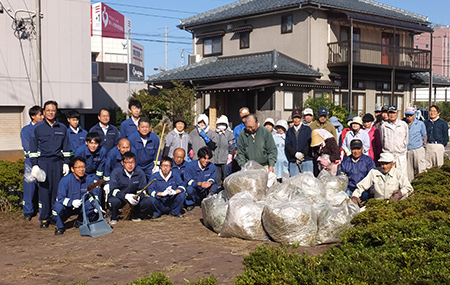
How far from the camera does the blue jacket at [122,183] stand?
26.2 ft

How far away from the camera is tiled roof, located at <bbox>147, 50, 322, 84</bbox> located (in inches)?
924

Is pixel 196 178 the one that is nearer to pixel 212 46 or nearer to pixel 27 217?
pixel 27 217

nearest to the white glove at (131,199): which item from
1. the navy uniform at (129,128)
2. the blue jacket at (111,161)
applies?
the blue jacket at (111,161)

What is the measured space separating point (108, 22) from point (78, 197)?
6697 centimetres

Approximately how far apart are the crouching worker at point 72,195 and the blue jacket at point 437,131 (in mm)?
7479

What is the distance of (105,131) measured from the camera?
29.2 feet

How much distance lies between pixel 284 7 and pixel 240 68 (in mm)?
3846

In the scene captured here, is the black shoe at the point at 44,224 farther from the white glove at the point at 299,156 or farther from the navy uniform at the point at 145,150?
the white glove at the point at 299,156

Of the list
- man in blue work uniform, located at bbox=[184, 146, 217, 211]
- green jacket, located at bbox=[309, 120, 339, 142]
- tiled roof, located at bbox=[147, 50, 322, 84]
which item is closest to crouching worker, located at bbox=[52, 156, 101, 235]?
man in blue work uniform, located at bbox=[184, 146, 217, 211]

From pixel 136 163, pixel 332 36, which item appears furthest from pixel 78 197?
pixel 332 36

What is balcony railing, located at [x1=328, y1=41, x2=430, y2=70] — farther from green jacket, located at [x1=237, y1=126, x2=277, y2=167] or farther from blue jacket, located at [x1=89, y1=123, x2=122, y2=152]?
blue jacket, located at [x1=89, y1=123, x2=122, y2=152]

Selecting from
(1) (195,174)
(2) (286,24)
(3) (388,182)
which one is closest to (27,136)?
(1) (195,174)

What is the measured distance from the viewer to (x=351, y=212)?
660 cm

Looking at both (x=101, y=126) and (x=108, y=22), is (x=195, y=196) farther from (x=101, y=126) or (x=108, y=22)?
(x=108, y=22)
